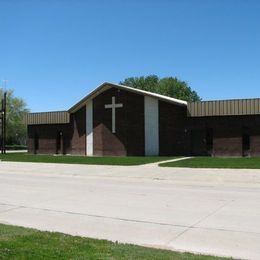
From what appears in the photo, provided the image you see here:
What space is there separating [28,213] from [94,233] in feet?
9.64

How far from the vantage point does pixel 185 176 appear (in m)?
21.3

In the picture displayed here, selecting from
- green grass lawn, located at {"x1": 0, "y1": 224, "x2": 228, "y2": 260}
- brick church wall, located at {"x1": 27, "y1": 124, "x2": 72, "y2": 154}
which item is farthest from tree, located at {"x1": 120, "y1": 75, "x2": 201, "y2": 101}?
green grass lawn, located at {"x1": 0, "y1": 224, "x2": 228, "y2": 260}

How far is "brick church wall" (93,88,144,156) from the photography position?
38.0 metres

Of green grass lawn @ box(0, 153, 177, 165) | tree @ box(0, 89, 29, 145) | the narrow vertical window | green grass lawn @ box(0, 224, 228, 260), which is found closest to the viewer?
green grass lawn @ box(0, 224, 228, 260)

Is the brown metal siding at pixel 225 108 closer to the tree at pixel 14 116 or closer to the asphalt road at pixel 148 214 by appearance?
the asphalt road at pixel 148 214

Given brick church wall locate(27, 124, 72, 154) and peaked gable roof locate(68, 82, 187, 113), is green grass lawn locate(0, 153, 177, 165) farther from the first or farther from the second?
brick church wall locate(27, 124, 72, 154)

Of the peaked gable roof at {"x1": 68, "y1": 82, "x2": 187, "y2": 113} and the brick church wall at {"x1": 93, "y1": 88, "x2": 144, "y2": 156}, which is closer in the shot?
the peaked gable roof at {"x1": 68, "y1": 82, "x2": 187, "y2": 113}

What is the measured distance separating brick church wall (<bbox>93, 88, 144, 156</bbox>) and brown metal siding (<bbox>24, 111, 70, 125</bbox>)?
464 centimetres

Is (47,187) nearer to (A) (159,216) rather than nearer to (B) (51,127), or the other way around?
(A) (159,216)

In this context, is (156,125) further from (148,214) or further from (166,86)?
(166,86)

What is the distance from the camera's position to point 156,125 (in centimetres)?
3784

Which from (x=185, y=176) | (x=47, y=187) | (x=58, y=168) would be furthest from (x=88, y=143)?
(x=47, y=187)

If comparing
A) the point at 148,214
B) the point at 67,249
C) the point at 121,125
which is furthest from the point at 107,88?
the point at 67,249

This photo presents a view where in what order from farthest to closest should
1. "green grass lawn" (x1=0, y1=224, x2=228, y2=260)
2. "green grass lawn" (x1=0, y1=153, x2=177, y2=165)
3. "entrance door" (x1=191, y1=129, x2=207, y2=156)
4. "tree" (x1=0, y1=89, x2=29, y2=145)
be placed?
"tree" (x1=0, y1=89, x2=29, y2=145), "entrance door" (x1=191, y1=129, x2=207, y2=156), "green grass lawn" (x1=0, y1=153, x2=177, y2=165), "green grass lawn" (x1=0, y1=224, x2=228, y2=260)
